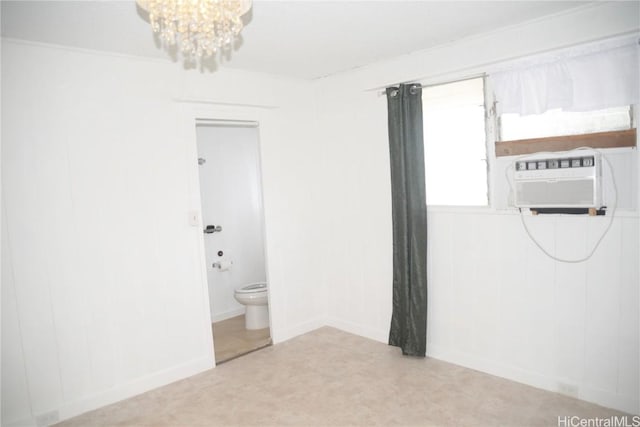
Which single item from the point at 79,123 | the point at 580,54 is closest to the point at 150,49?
the point at 79,123

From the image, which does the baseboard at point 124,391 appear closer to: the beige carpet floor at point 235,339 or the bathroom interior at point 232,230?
the beige carpet floor at point 235,339

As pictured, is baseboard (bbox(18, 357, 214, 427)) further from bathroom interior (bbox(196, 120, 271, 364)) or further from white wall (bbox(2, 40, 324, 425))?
bathroom interior (bbox(196, 120, 271, 364))

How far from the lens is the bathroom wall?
4590 mm

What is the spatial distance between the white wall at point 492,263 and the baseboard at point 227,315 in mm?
1314

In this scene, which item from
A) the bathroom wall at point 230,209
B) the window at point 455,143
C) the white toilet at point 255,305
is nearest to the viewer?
the window at point 455,143

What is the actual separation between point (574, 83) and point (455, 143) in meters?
0.89

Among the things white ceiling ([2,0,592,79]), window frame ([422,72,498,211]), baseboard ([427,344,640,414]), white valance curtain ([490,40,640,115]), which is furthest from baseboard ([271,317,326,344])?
white valance curtain ([490,40,640,115])

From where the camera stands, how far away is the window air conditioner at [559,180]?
2.50m

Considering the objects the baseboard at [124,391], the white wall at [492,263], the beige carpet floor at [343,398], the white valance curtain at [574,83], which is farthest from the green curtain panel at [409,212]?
the baseboard at [124,391]

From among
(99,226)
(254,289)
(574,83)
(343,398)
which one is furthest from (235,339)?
(574,83)

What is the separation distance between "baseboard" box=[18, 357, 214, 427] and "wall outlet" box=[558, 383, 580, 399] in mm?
2548

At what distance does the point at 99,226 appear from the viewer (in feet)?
9.37

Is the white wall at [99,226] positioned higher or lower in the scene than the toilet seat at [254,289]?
higher

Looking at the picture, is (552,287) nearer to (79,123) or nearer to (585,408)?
(585,408)
